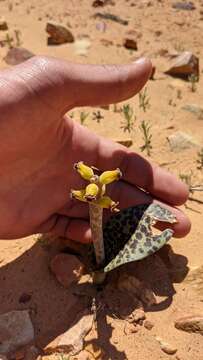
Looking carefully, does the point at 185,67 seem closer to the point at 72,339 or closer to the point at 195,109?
the point at 195,109

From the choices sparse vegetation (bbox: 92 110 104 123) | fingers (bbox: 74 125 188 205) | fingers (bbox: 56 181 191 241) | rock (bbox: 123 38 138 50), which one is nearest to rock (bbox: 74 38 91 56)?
rock (bbox: 123 38 138 50)

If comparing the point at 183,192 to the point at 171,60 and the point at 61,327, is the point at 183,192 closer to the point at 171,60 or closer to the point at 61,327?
the point at 61,327

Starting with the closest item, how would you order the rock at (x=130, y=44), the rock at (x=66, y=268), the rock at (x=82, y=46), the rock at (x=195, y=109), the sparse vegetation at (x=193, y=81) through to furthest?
the rock at (x=66, y=268) → the rock at (x=195, y=109) → the sparse vegetation at (x=193, y=81) → the rock at (x=82, y=46) → the rock at (x=130, y=44)

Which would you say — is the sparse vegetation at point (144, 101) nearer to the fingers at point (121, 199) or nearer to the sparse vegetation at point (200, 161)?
the sparse vegetation at point (200, 161)

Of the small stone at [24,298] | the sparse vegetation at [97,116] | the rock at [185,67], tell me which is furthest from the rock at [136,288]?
the rock at [185,67]

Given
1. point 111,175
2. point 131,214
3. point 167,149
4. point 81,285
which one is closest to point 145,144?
point 167,149

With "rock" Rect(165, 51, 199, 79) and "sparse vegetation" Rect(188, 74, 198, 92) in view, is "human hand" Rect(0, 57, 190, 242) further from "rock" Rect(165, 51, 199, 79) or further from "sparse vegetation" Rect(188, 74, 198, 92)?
"rock" Rect(165, 51, 199, 79)

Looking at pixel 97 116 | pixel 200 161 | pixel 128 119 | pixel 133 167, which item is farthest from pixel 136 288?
pixel 97 116

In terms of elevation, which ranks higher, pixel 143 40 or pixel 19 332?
pixel 143 40

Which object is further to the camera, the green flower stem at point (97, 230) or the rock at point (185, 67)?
the rock at point (185, 67)
